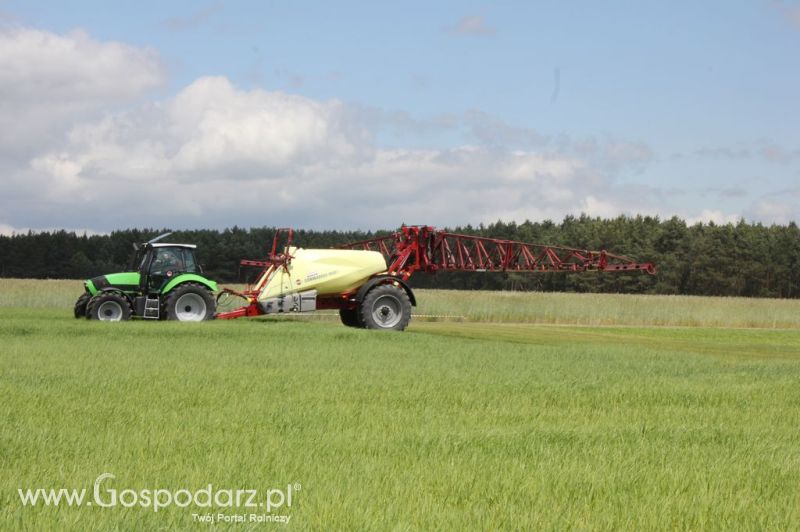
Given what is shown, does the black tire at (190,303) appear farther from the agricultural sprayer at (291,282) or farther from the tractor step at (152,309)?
the tractor step at (152,309)

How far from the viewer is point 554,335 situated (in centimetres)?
3241

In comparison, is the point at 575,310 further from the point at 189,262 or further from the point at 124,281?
the point at 124,281

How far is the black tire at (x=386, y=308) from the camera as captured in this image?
1122 inches

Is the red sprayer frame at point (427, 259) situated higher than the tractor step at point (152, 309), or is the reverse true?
the red sprayer frame at point (427, 259)

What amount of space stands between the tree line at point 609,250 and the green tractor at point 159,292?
5416cm

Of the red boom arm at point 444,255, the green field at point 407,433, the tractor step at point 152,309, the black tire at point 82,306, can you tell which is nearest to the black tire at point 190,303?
the tractor step at point 152,309

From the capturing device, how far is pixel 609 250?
95.4 metres

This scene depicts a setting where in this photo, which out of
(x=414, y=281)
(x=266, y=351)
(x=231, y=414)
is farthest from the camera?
(x=414, y=281)

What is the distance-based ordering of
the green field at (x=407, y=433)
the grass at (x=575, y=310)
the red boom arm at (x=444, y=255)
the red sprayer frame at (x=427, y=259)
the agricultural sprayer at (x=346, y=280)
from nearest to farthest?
the green field at (x=407, y=433)
the agricultural sprayer at (x=346, y=280)
the red sprayer frame at (x=427, y=259)
the red boom arm at (x=444, y=255)
the grass at (x=575, y=310)

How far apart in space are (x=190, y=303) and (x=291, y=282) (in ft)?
9.59

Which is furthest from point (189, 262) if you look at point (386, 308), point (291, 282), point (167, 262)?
point (386, 308)

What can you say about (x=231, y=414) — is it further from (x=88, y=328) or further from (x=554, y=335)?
(x=554, y=335)

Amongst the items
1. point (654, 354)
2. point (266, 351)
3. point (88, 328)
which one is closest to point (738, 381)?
point (654, 354)

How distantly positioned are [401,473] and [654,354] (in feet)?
50.9
